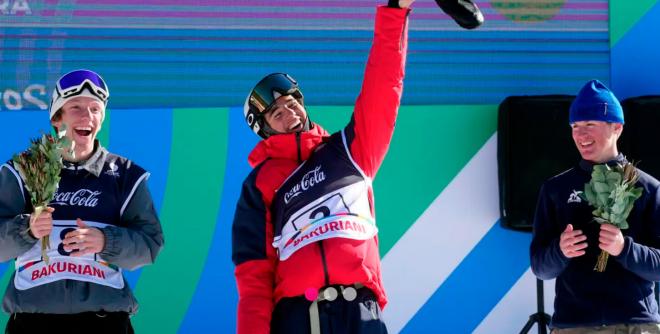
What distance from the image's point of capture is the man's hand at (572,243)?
3.64 m

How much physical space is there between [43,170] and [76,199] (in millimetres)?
227

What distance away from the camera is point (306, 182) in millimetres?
3510

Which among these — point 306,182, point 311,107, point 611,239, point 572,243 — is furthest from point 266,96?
point 311,107

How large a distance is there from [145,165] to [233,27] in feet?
2.78

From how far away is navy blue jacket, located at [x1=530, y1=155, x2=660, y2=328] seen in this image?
3730mm

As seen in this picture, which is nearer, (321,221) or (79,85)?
(321,221)

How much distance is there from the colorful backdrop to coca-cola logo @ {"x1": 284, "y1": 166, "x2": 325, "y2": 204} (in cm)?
185

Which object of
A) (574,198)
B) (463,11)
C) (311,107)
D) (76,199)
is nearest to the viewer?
(463,11)

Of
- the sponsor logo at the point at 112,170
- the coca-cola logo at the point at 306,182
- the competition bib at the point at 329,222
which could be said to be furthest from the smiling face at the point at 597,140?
the sponsor logo at the point at 112,170

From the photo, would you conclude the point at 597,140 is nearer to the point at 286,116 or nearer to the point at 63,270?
the point at 286,116

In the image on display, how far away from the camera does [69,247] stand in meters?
3.57

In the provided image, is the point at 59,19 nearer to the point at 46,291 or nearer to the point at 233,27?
the point at 233,27

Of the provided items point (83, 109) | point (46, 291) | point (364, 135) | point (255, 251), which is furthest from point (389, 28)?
point (46, 291)

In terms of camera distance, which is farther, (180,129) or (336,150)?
(180,129)
